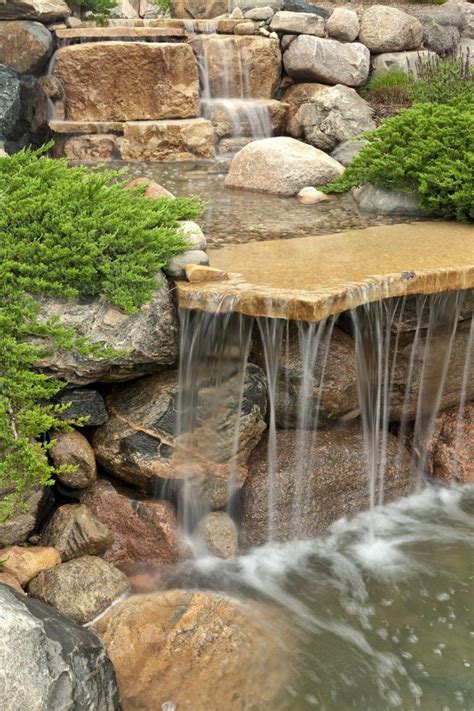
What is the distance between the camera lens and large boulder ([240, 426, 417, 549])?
19.6ft

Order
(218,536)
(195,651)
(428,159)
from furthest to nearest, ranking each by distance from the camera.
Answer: (428,159), (218,536), (195,651)

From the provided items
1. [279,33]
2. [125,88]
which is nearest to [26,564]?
[125,88]

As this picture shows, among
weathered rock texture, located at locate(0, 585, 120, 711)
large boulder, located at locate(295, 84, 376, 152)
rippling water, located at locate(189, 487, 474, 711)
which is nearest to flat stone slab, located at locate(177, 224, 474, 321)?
rippling water, located at locate(189, 487, 474, 711)

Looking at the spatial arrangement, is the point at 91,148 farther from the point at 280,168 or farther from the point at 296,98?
the point at 296,98

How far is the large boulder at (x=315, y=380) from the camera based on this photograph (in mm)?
5930

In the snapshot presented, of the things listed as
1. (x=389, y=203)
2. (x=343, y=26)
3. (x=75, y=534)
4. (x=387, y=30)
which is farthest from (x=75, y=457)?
(x=387, y=30)

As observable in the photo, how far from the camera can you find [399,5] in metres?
17.8

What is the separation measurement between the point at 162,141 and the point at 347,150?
3.12m

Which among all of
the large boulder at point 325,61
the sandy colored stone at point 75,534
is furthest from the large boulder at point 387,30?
the sandy colored stone at point 75,534

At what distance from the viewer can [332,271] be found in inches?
238

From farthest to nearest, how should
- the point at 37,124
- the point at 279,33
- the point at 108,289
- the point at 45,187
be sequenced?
the point at 279,33
the point at 37,124
the point at 45,187
the point at 108,289

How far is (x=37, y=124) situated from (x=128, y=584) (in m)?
9.14

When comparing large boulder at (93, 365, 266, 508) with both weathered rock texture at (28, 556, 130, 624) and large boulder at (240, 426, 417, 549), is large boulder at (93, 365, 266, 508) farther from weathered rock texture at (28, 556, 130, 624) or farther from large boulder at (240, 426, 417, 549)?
weathered rock texture at (28, 556, 130, 624)

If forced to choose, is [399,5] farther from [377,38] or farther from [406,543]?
[406,543]
